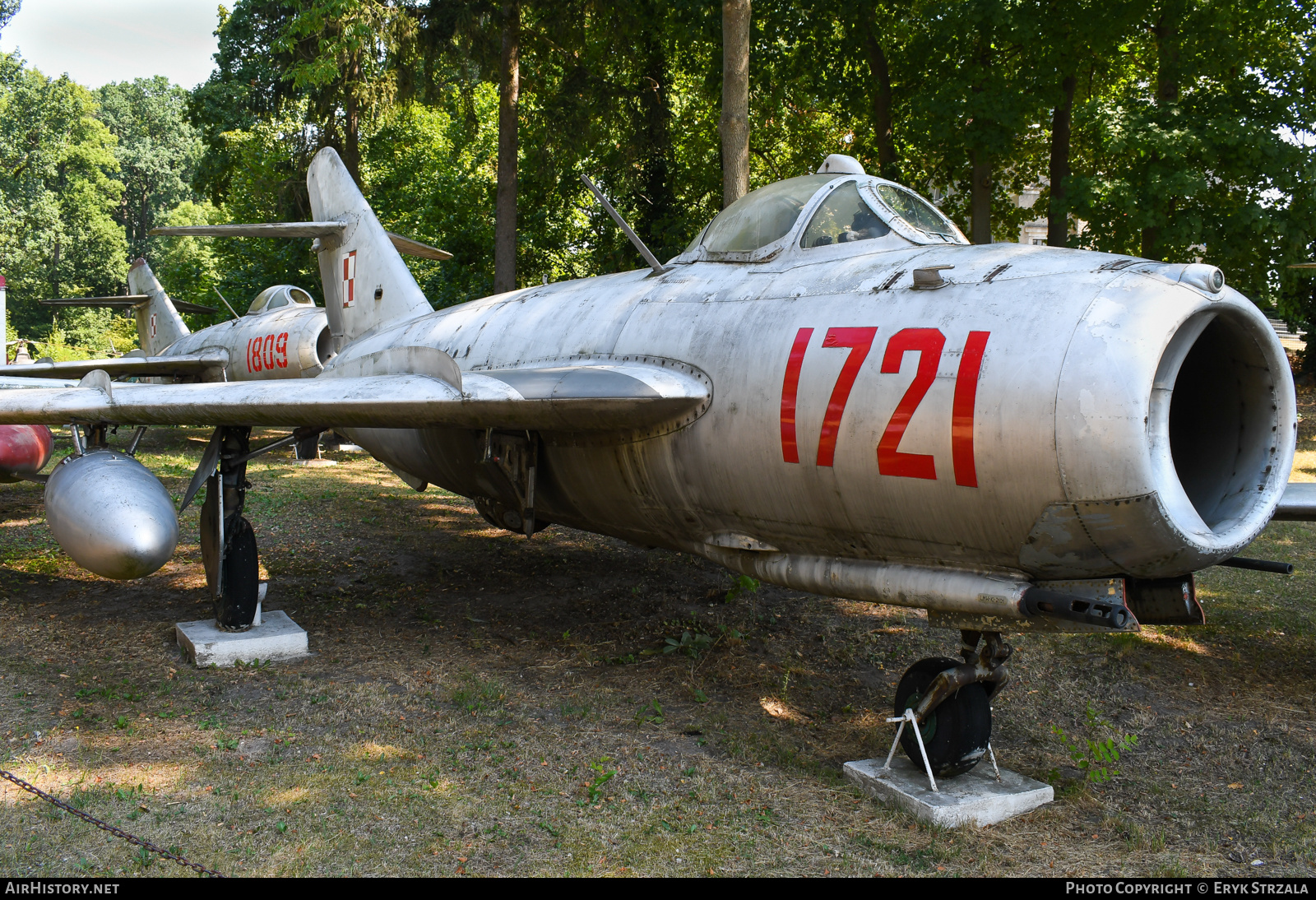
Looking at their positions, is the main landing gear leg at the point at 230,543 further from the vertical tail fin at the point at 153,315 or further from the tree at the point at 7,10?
the tree at the point at 7,10

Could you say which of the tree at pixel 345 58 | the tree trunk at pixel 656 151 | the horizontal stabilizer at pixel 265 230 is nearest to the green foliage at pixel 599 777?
the horizontal stabilizer at pixel 265 230

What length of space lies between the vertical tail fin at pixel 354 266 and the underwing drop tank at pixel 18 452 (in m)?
3.73

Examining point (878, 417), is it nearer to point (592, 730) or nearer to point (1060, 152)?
point (592, 730)

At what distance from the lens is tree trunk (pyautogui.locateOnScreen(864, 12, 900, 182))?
1733 centimetres

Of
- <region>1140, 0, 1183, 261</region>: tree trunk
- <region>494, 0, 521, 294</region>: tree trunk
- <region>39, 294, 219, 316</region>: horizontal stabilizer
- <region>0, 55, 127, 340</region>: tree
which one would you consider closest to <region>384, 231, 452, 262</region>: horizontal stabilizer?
<region>494, 0, 521, 294</region>: tree trunk

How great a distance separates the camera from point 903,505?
427cm

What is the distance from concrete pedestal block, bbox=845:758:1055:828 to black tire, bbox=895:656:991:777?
0.09m

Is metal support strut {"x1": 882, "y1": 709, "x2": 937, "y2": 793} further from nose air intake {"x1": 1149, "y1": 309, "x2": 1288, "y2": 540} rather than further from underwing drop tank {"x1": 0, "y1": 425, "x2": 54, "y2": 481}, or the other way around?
underwing drop tank {"x1": 0, "y1": 425, "x2": 54, "y2": 481}

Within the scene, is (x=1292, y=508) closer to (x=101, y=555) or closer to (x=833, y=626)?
(x=833, y=626)

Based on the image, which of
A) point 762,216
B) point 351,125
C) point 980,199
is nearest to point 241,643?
point 762,216

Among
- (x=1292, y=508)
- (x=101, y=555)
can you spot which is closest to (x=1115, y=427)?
(x=1292, y=508)

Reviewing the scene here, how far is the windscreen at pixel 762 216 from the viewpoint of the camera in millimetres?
5602

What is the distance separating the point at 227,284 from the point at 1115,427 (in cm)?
2565

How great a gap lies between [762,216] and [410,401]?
2.43m
